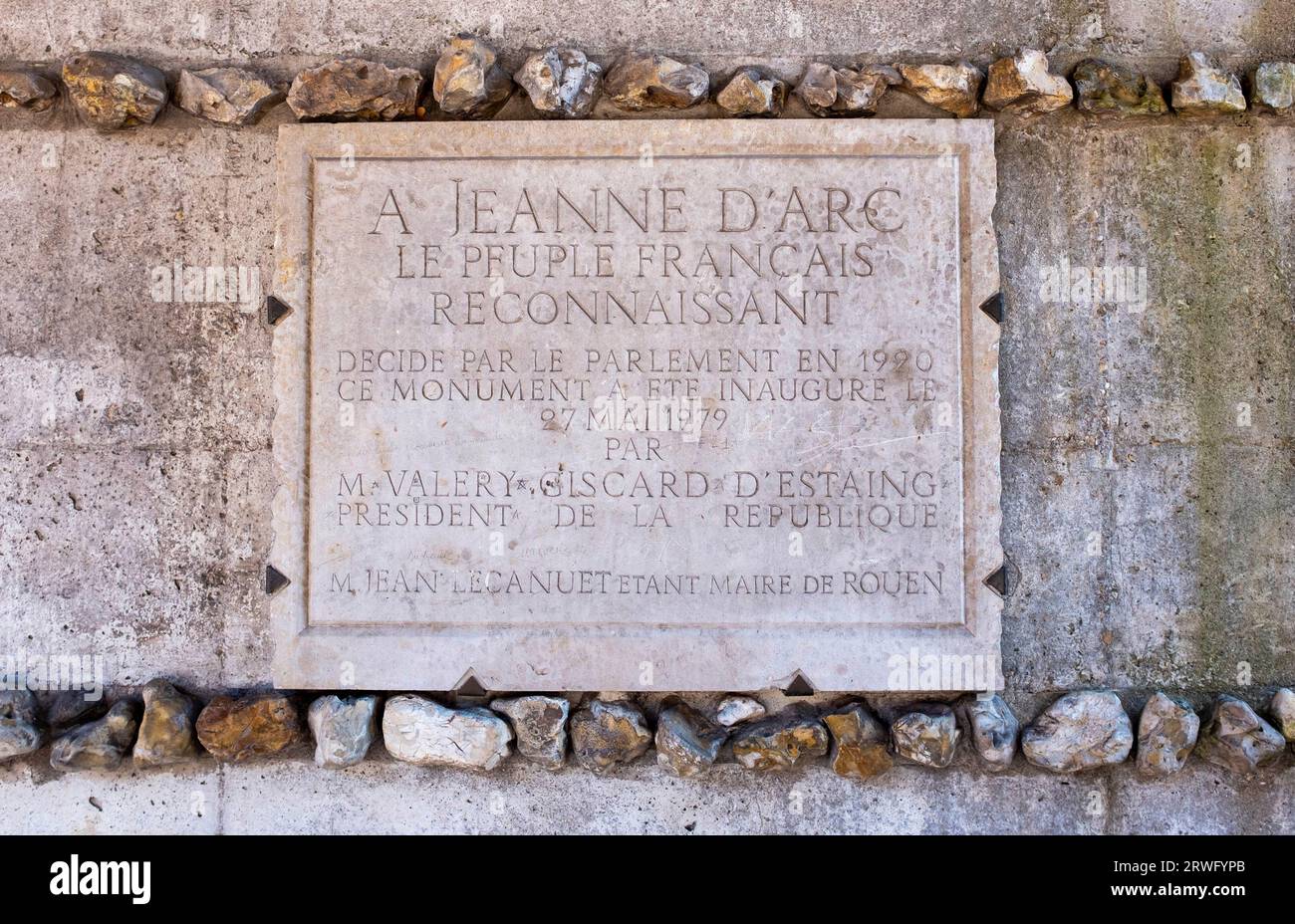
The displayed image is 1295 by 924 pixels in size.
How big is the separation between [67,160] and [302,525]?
170cm

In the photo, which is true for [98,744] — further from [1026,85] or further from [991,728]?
[1026,85]

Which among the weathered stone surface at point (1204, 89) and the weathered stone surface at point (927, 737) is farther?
the weathered stone surface at point (1204, 89)

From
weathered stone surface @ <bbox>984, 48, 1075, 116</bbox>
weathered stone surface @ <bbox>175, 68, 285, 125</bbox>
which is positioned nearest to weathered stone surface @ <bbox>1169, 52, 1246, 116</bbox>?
weathered stone surface @ <bbox>984, 48, 1075, 116</bbox>

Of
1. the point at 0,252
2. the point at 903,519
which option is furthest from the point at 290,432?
the point at 903,519

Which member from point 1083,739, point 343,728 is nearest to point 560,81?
point 343,728

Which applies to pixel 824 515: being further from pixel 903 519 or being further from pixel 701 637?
pixel 701 637

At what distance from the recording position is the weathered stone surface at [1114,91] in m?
3.29

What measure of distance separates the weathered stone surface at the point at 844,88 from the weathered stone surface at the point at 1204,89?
1043 mm

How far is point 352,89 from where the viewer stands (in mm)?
3279

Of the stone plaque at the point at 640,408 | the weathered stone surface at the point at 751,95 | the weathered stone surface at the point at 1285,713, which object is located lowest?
the weathered stone surface at the point at 1285,713

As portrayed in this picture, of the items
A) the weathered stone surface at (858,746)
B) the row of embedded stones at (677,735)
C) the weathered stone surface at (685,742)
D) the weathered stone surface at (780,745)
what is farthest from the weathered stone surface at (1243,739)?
the weathered stone surface at (685,742)

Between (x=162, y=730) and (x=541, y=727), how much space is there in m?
1.37

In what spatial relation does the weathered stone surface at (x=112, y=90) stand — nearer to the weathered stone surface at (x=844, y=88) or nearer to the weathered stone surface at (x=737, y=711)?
the weathered stone surface at (x=844, y=88)

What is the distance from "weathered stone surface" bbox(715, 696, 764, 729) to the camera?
3266mm
